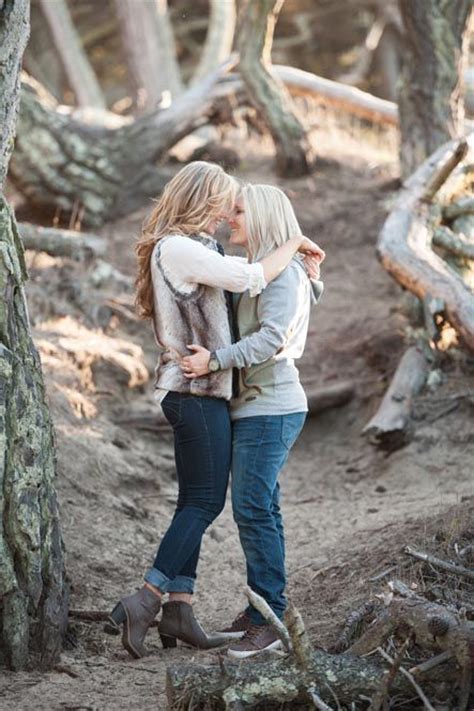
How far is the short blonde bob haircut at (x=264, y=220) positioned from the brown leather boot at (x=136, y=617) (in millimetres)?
1385

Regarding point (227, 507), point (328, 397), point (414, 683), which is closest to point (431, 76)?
point (328, 397)

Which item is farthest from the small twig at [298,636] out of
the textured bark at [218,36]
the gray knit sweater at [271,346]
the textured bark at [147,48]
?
the textured bark at [218,36]

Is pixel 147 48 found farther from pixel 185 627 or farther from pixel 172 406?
pixel 185 627

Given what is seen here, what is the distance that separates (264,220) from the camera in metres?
4.66

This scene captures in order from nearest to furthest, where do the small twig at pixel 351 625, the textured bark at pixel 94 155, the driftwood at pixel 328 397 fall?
the small twig at pixel 351 625 < the driftwood at pixel 328 397 < the textured bark at pixel 94 155

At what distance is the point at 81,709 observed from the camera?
4.10 metres

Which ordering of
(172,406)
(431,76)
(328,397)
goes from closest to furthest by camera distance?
(172,406)
(328,397)
(431,76)

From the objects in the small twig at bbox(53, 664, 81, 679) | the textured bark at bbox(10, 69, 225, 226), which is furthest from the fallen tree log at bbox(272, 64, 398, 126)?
the small twig at bbox(53, 664, 81, 679)

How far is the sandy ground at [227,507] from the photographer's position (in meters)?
4.77

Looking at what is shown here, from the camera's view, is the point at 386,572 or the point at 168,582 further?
the point at 386,572

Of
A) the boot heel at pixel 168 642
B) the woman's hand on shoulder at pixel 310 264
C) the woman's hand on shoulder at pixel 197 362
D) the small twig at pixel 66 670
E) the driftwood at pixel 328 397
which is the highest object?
the woman's hand on shoulder at pixel 310 264

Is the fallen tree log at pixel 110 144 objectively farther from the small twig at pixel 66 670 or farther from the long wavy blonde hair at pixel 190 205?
the small twig at pixel 66 670

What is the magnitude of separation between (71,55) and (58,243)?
11.4 m

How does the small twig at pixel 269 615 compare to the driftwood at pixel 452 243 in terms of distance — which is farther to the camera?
the driftwood at pixel 452 243
